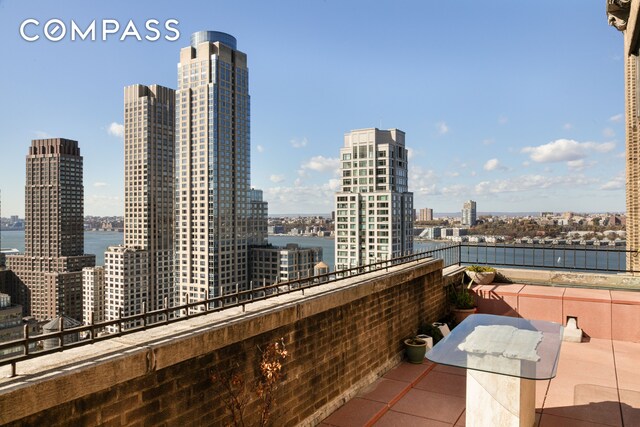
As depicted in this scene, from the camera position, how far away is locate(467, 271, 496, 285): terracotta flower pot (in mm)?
12047

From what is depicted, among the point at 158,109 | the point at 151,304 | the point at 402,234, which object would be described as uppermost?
the point at 158,109

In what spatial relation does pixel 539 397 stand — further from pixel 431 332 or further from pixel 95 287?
pixel 95 287

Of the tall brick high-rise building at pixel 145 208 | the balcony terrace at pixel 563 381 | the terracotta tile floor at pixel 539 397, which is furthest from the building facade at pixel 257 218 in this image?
the terracotta tile floor at pixel 539 397

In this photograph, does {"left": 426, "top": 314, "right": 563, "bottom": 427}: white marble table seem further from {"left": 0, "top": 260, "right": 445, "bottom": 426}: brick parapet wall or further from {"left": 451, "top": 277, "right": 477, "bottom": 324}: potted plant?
{"left": 451, "top": 277, "right": 477, "bottom": 324}: potted plant

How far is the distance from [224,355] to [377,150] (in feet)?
385

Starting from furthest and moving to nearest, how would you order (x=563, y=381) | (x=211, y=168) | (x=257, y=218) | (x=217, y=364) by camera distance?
(x=257, y=218) < (x=211, y=168) < (x=563, y=381) < (x=217, y=364)

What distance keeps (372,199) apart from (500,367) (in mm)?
104868

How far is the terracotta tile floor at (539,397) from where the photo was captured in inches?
237

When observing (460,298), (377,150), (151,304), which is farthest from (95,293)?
(460,298)

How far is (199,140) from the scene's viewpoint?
13088 cm

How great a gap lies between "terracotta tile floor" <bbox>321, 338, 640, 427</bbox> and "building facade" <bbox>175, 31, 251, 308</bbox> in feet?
378

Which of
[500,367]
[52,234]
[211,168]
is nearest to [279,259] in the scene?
[211,168]

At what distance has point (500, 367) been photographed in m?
4.74

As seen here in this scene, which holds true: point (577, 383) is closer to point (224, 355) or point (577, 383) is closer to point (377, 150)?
point (224, 355)
